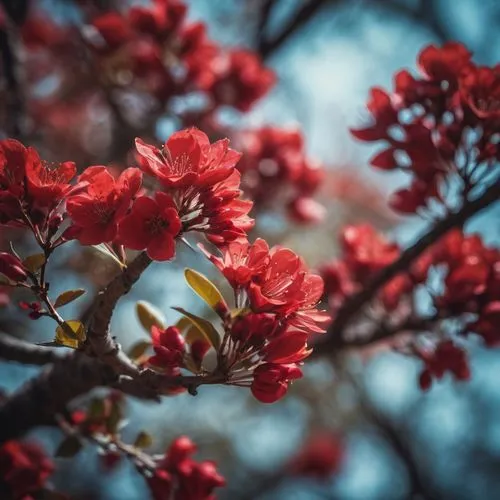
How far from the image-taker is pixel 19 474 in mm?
1823

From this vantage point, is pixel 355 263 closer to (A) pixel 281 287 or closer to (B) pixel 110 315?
(A) pixel 281 287

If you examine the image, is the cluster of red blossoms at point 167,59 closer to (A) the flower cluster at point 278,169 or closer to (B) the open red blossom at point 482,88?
(A) the flower cluster at point 278,169

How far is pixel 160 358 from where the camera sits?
140 cm

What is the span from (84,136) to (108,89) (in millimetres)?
1082

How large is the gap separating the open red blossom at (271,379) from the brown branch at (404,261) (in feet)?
2.04

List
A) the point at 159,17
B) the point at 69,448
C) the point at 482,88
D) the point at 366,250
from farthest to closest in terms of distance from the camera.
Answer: the point at 159,17
the point at 366,250
the point at 69,448
the point at 482,88

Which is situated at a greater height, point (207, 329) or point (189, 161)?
point (189, 161)

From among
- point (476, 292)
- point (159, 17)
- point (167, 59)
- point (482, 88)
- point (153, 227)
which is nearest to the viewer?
point (153, 227)

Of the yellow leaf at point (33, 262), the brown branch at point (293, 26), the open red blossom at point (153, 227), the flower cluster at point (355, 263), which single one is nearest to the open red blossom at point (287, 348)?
the open red blossom at point (153, 227)

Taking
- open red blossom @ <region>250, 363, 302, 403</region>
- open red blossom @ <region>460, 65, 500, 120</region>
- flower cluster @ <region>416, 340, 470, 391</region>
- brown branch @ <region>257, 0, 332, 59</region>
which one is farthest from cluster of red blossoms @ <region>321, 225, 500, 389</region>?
brown branch @ <region>257, 0, 332, 59</region>

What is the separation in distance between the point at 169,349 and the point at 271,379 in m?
0.21

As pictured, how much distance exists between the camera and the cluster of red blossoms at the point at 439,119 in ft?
5.57

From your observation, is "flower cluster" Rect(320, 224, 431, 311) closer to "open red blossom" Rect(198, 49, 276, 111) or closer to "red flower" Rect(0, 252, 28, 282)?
"open red blossom" Rect(198, 49, 276, 111)

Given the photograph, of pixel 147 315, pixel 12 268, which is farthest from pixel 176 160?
pixel 147 315
